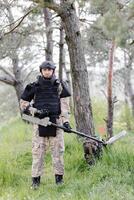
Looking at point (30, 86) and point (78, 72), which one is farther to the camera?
point (78, 72)

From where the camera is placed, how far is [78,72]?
291 inches

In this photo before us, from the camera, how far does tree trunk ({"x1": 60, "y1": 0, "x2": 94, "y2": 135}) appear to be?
729 cm

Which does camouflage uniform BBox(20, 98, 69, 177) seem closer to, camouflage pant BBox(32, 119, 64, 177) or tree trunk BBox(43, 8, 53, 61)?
camouflage pant BBox(32, 119, 64, 177)

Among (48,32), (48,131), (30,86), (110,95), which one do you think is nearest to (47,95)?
(30,86)

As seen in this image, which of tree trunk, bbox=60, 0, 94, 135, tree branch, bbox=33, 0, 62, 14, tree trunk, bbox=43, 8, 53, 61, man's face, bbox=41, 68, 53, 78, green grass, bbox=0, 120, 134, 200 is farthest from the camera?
tree trunk, bbox=43, 8, 53, 61

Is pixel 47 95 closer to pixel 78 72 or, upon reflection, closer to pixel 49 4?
pixel 78 72

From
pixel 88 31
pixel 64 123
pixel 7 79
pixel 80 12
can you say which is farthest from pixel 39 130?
pixel 7 79

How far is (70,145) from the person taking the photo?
834cm

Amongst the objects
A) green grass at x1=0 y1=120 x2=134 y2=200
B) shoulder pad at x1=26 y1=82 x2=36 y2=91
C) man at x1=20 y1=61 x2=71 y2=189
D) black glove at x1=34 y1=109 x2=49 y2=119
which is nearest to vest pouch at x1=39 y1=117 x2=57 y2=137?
man at x1=20 y1=61 x2=71 y2=189

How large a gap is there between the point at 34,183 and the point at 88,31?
726cm

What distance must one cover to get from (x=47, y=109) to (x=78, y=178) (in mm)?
1148

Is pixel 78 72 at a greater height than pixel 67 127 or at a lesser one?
greater

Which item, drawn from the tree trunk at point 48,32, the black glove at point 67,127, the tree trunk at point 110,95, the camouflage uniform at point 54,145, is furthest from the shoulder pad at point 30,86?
the tree trunk at point 48,32

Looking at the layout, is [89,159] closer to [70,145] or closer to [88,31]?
[70,145]
